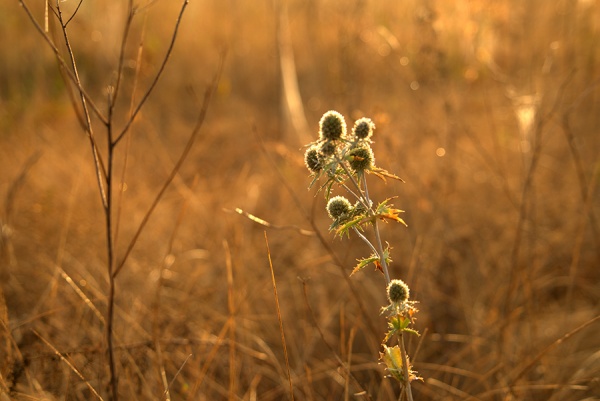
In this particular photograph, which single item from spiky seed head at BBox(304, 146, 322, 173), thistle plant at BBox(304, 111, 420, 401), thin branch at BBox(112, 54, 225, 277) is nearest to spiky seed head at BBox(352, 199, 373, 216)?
thistle plant at BBox(304, 111, 420, 401)

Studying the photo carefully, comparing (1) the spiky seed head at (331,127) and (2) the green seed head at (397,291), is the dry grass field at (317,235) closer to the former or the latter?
(1) the spiky seed head at (331,127)

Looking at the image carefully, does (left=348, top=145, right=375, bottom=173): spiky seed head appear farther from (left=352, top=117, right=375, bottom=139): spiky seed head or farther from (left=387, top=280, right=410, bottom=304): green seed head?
(left=387, top=280, right=410, bottom=304): green seed head

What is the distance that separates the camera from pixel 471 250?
9.75ft

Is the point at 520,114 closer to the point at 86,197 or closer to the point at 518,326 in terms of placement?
the point at 518,326

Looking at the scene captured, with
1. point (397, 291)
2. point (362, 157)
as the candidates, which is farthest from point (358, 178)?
point (397, 291)

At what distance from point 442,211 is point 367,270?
0.50 metres

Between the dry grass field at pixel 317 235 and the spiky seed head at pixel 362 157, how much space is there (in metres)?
0.12

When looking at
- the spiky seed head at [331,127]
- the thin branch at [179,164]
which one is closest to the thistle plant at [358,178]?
the spiky seed head at [331,127]

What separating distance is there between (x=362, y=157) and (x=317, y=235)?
567 millimetres

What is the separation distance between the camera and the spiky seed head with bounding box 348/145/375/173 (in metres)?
1.17

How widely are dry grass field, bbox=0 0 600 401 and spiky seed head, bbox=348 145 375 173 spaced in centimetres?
12

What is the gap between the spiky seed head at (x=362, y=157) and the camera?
1.17 meters

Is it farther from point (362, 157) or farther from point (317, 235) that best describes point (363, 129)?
point (317, 235)

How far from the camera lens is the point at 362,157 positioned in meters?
1.18
